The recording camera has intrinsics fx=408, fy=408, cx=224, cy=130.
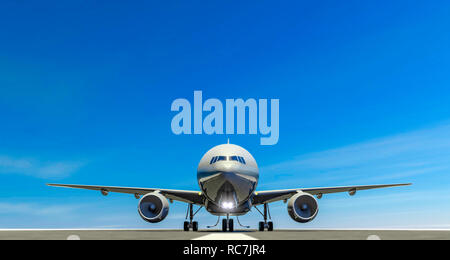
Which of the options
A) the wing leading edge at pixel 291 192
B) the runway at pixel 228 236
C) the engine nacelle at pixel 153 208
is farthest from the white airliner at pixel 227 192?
the runway at pixel 228 236

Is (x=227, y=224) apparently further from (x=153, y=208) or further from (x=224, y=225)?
(x=153, y=208)

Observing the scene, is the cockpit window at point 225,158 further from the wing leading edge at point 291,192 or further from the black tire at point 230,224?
the wing leading edge at point 291,192

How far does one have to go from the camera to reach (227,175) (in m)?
20.5

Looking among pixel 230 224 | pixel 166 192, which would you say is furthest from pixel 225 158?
pixel 166 192

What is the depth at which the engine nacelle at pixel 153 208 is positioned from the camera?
22.4m

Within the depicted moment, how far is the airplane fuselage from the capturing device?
68.3 feet

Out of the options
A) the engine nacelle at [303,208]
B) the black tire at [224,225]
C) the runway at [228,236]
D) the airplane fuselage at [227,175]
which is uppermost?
the airplane fuselage at [227,175]

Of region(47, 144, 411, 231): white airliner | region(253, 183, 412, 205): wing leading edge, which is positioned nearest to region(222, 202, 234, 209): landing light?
region(47, 144, 411, 231): white airliner

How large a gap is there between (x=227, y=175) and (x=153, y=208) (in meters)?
5.11

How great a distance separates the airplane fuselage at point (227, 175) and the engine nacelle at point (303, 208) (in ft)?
7.95

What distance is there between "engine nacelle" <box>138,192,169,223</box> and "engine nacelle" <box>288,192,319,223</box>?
6.96 metres
